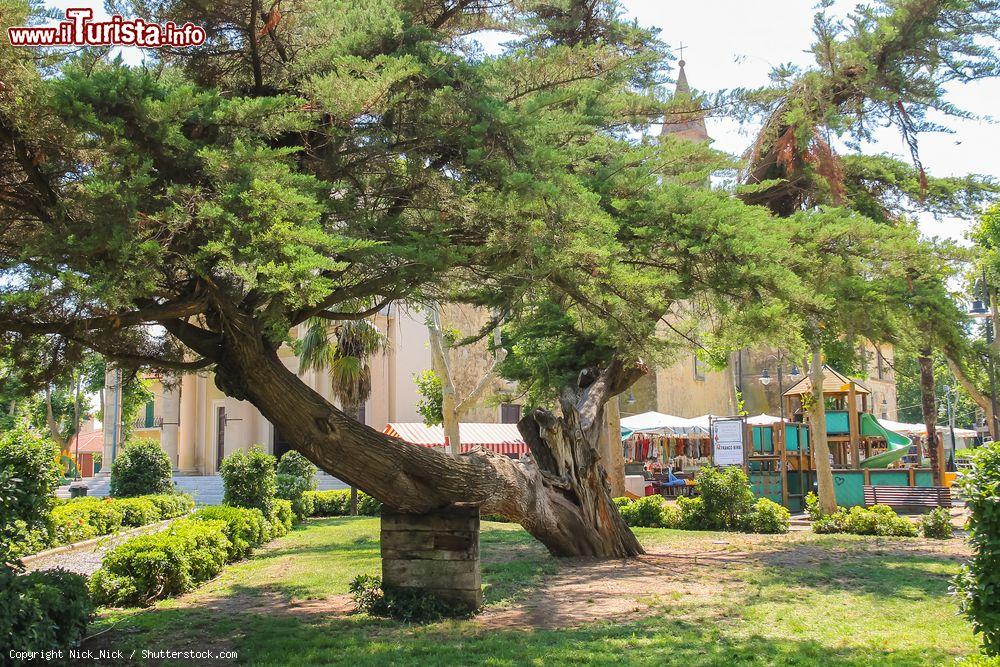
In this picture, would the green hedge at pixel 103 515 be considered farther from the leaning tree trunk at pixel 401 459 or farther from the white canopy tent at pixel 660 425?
the white canopy tent at pixel 660 425

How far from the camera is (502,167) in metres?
7.52

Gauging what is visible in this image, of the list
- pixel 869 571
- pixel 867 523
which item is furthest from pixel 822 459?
pixel 869 571

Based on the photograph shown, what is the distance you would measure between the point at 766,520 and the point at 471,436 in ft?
46.5

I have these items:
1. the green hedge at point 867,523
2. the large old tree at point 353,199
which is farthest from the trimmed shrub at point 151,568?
the green hedge at point 867,523

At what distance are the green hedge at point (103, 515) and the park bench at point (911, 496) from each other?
17201 mm

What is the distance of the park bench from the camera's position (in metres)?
19.5

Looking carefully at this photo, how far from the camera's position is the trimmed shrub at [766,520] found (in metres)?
18.4

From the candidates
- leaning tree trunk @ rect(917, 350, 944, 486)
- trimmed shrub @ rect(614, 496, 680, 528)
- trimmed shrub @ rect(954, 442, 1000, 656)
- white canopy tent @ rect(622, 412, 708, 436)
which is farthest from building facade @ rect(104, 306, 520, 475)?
trimmed shrub @ rect(954, 442, 1000, 656)

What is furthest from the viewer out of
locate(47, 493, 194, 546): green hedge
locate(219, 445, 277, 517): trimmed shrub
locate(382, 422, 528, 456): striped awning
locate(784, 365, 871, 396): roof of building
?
locate(382, 422, 528, 456): striped awning

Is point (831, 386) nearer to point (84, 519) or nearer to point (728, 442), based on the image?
point (728, 442)

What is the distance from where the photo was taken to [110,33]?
24.0 ft

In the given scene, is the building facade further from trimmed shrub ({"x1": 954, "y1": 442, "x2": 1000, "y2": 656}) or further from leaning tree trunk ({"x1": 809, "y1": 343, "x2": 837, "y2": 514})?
trimmed shrub ({"x1": 954, "y1": 442, "x2": 1000, "y2": 656})

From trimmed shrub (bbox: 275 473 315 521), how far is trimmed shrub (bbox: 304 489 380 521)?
826 millimetres

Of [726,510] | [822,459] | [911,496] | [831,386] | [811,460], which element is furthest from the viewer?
[831,386]
